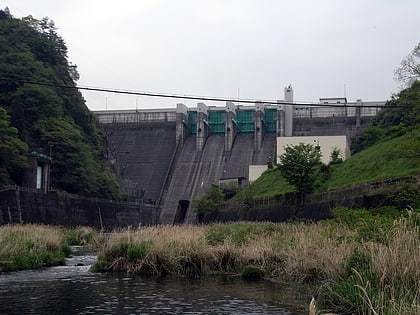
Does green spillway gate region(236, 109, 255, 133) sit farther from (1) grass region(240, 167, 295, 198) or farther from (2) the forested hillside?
(2) the forested hillside

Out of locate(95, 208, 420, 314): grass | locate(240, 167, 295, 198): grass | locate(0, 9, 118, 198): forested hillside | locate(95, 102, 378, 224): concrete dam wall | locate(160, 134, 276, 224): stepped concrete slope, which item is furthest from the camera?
locate(95, 102, 378, 224): concrete dam wall

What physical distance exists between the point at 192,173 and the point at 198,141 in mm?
7550

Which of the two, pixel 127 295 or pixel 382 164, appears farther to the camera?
pixel 382 164

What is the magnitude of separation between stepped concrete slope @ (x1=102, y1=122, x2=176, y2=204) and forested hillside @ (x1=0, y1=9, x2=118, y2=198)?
10830 mm

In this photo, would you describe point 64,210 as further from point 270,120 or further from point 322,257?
point 322,257

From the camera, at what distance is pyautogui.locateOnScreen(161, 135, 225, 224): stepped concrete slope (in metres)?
85.3

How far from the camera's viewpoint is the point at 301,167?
52.7 meters

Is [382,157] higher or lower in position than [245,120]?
lower

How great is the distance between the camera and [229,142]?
94.9 m

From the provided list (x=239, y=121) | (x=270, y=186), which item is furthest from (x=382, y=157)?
(x=239, y=121)

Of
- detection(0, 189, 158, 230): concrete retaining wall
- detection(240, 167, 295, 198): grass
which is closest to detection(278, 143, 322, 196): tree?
detection(240, 167, 295, 198): grass

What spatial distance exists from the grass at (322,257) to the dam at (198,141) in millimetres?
62532

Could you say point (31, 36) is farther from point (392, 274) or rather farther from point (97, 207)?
point (392, 274)

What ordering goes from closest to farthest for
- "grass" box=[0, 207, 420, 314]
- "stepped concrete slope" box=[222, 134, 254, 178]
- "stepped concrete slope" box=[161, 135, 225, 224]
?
"grass" box=[0, 207, 420, 314]
"stepped concrete slope" box=[161, 135, 225, 224]
"stepped concrete slope" box=[222, 134, 254, 178]
